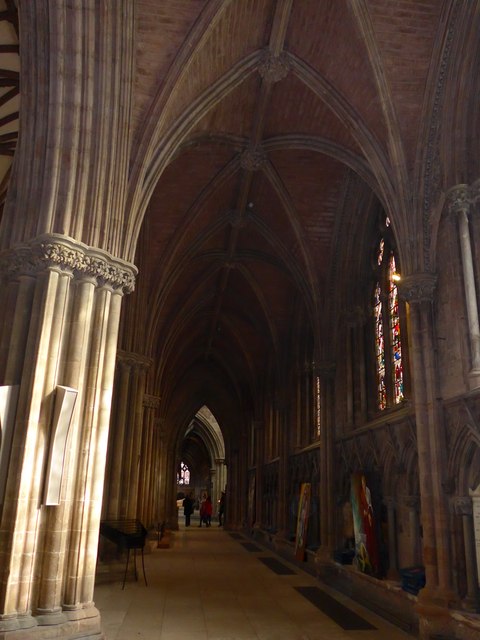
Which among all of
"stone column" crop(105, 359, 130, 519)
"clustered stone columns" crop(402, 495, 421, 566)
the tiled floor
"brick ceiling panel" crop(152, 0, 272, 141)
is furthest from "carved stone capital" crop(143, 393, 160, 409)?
"brick ceiling panel" crop(152, 0, 272, 141)

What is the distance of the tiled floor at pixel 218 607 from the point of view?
7.09 m

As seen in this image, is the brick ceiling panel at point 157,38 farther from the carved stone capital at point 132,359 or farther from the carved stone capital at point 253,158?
the carved stone capital at point 132,359

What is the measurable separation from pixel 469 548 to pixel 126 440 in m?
7.90

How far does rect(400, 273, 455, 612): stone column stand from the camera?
7402 mm

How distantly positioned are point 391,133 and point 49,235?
574cm

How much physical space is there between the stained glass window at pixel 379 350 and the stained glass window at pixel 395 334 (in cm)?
46

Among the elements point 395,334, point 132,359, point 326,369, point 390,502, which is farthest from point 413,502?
point 132,359

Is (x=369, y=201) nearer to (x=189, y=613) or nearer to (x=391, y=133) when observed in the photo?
(x=391, y=133)

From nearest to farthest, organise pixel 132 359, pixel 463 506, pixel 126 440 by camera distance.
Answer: pixel 463 506 < pixel 126 440 < pixel 132 359

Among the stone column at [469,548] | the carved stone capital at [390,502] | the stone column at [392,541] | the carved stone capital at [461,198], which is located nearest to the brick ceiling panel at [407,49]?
the carved stone capital at [461,198]

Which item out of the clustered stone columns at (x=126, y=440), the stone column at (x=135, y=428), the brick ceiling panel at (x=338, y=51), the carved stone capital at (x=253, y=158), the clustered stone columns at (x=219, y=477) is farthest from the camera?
the clustered stone columns at (x=219, y=477)

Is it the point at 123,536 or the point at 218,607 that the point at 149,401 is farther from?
the point at 218,607

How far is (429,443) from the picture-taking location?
791cm

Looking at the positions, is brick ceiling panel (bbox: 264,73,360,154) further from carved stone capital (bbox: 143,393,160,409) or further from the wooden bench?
carved stone capital (bbox: 143,393,160,409)
